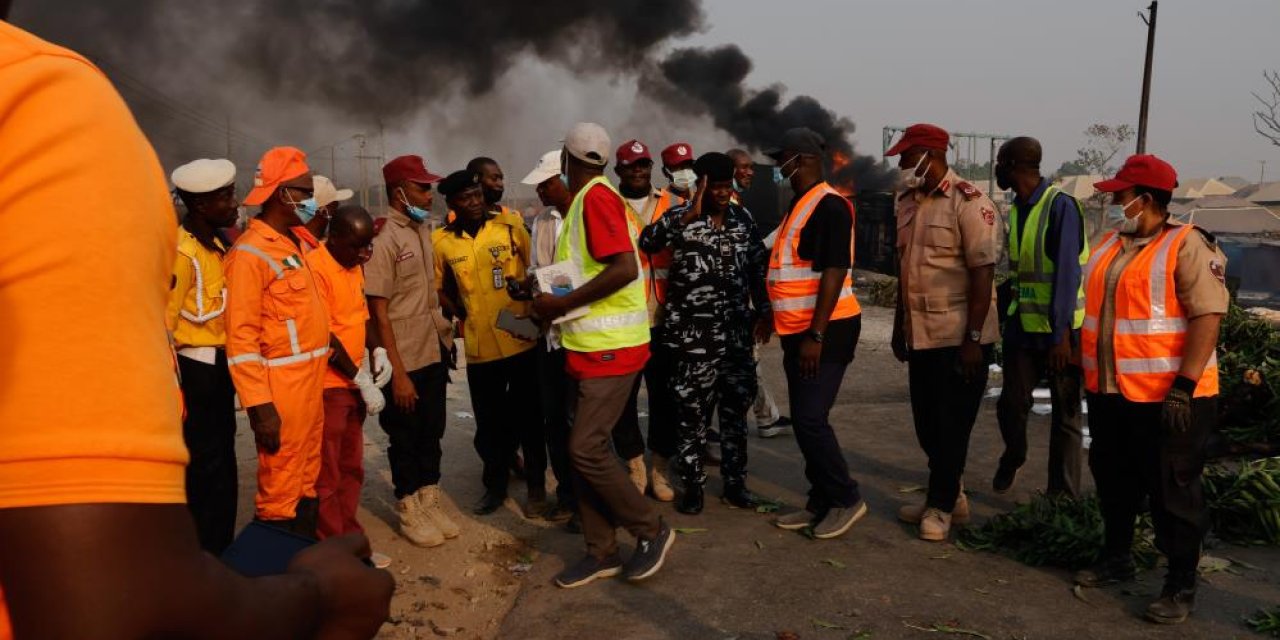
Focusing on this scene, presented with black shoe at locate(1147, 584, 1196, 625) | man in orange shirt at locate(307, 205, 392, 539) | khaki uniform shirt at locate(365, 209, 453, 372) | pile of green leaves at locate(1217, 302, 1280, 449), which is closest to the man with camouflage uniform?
khaki uniform shirt at locate(365, 209, 453, 372)

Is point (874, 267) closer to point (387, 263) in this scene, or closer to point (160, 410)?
point (387, 263)

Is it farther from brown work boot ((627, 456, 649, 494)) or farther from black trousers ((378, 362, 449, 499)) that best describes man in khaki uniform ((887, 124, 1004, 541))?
black trousers ((378, 362, 449, 499))

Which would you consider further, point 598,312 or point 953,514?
point 953,514

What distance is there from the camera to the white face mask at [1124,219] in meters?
3.88

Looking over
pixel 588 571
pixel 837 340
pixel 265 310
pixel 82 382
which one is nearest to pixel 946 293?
pixel 837 340

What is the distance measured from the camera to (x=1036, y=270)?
5098 mm

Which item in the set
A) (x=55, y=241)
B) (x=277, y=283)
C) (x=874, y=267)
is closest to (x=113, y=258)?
(x=55, y=241)

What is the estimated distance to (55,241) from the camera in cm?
69

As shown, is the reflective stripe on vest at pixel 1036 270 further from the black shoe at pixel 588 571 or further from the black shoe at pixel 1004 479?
the black shoe at pixel 588 571

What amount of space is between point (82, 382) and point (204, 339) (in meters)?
3.76

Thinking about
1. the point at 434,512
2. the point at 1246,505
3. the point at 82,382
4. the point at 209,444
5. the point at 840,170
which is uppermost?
the point at 840,170

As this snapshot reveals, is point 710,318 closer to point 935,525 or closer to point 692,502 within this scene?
point 692,502

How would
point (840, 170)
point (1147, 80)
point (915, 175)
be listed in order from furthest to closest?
point (840, 170) < point (1147, 80) < point (915, 175)

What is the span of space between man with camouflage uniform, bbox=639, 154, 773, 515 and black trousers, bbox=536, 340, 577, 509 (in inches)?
26.2
